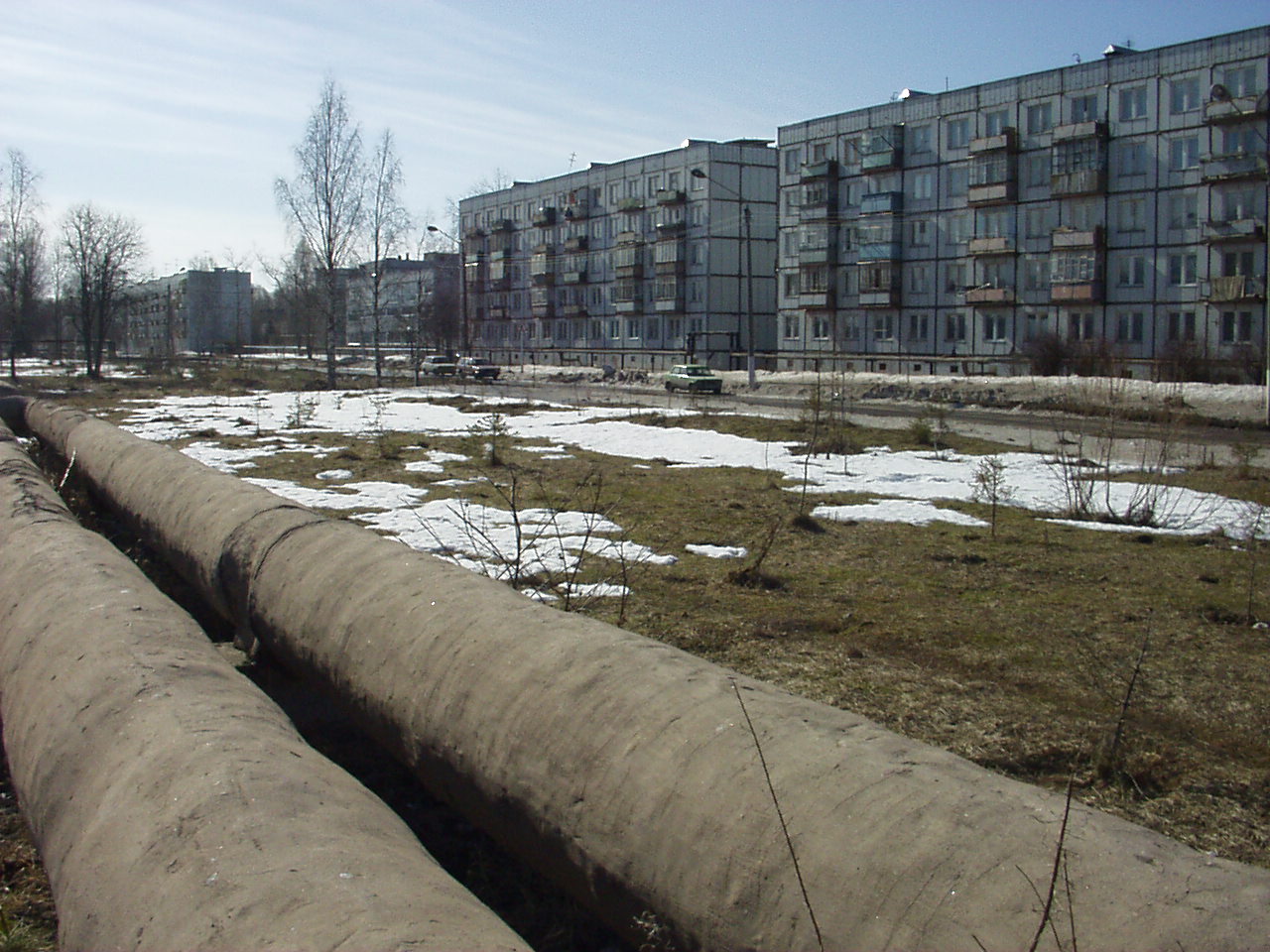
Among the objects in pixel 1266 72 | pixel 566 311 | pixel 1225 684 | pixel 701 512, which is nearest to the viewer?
pixel 1225 684

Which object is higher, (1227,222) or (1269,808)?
(1227,222)

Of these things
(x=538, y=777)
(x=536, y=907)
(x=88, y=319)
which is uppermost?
(x=88, y=319)

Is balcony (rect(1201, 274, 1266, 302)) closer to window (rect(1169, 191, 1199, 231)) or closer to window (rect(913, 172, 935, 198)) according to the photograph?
window (rect(1169, 191, 1199, 231))

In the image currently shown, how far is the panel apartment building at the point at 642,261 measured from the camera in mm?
66750

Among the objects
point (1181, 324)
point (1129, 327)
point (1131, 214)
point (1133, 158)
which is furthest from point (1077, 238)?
point (1181, 324)

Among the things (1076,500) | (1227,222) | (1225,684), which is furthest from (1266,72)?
(1225,684)

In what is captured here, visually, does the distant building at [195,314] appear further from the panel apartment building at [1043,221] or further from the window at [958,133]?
the window at [958,133]

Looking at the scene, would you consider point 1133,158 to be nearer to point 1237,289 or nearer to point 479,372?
point 1237,289

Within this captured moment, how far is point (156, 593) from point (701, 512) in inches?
252

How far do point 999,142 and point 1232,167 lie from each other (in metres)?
10.1

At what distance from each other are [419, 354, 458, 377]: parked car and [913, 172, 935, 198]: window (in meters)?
25.0

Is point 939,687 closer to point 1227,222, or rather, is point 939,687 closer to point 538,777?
point 538,777

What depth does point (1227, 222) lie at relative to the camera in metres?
42.2

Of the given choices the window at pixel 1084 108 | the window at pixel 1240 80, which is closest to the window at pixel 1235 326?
the window at pixel 1240 80
